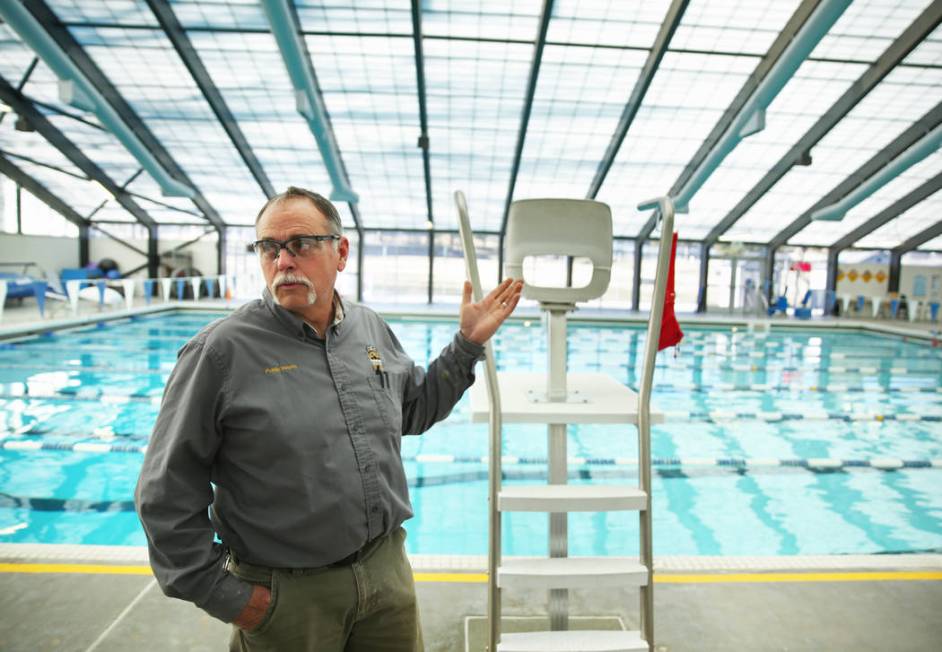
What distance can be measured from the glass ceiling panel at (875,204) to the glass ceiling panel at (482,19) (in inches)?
373

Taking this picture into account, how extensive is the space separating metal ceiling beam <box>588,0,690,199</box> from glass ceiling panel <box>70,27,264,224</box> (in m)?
7.93

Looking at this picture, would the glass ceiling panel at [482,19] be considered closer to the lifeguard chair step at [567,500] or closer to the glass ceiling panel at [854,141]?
the glass ceiling panel at [854,141]

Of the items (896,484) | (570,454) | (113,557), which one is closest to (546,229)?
(113,557)

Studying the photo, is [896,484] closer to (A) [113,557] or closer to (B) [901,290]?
(A) [113,557]

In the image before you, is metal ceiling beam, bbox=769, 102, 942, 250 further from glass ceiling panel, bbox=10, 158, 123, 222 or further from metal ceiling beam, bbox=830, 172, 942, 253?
glass ceiling panel, bbox=10, 158, 123, 222

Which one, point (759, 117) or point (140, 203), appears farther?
point (140, 203)

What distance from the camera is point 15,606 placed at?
2307 millimetres

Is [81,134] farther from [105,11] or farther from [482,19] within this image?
[482,19]

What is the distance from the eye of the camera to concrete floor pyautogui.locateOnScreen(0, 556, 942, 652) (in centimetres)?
218

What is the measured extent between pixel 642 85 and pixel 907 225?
437 inches

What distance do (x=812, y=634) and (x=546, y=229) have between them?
174cm

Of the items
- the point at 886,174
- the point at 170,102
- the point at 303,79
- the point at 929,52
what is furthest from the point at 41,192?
the point at 886,174

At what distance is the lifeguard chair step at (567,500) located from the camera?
71.3 inches

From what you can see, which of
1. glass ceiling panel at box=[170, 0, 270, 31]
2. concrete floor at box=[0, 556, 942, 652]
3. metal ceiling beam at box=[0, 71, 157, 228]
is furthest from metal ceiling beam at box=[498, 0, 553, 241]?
metal ceiling beam at box=[0, 71, 157, 228]
